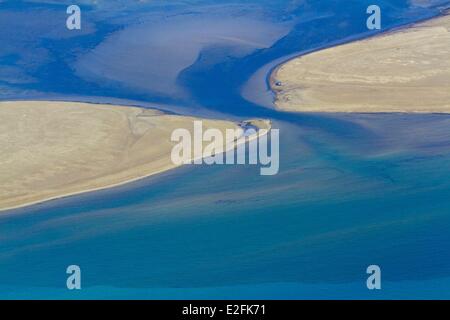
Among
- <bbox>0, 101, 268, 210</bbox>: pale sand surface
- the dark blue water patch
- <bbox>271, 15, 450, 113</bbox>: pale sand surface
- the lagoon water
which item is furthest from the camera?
the dark blue water patch

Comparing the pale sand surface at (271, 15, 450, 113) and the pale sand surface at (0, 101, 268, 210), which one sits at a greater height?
the pale sand surface at (271, 15, 450, 113)

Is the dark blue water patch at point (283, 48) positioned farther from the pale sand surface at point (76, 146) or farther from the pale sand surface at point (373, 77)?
the pale sand surface at point (76, 146)

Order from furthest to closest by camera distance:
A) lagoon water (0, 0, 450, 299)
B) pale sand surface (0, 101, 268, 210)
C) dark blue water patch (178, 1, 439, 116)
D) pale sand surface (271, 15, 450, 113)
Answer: dark blue water patch (178, 1, 439, 116) < pale sand surface (271, 15, 450, 113) < pale sand surface (0, 101, 268, 210) < lagoon water (0, 0, 450, 299)

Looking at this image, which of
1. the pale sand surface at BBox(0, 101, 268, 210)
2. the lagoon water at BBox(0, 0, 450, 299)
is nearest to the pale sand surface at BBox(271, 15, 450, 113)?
the lagoon water at BBox(0, 0, 450, 299)

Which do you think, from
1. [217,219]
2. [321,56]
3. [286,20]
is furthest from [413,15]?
[217,219]

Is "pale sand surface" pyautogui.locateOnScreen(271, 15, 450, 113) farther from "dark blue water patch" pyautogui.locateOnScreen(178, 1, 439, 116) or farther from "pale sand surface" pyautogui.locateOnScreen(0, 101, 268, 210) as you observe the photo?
"pale sand surface" pyautogui.locateOnScreen(0, 101, 268, 210)

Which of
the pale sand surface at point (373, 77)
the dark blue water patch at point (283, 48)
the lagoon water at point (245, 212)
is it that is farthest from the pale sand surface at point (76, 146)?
the pale sand surface at point (373, 77)

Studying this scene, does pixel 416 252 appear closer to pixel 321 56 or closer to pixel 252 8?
pixel 321 56
